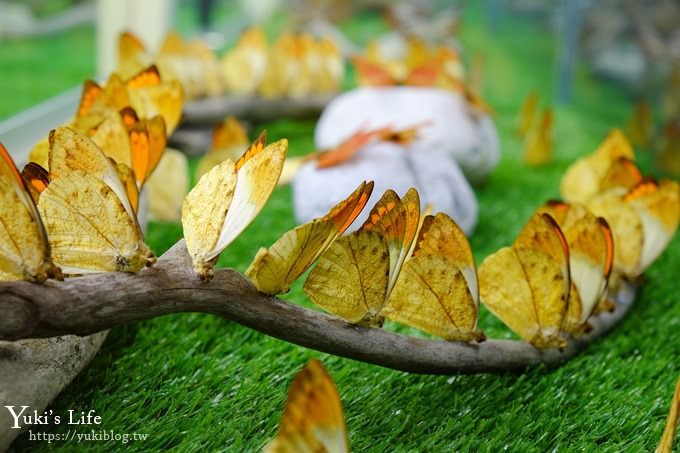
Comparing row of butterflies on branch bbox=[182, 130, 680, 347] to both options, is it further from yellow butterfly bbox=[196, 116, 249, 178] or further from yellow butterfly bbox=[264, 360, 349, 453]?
yellow butterfly bbox=[196, 116, 249, 178]

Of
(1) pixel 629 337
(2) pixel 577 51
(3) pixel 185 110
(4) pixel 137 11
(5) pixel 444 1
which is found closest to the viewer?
(1) pixel 629 337

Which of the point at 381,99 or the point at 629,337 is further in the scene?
the point at 381,99

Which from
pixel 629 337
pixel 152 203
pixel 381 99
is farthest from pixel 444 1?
pixel 629 337

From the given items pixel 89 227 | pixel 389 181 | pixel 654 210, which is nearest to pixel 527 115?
pixel 389 181

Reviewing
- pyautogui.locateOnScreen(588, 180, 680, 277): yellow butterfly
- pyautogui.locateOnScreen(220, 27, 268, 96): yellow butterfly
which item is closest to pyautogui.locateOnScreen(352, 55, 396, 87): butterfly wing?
pyautogui.locateOnScreen(220, 27, 268, 96): yellow butterfly

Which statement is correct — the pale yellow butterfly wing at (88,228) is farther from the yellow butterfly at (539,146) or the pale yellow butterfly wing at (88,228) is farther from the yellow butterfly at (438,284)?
the yellow butterfly at (539,146)

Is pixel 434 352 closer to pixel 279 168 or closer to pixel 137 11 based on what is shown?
pixel 279 168

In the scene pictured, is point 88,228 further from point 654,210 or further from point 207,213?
point 654,210
